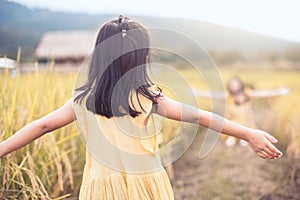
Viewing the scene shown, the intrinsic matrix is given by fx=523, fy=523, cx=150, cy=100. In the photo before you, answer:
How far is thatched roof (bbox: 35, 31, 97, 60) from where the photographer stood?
5590 millimetres

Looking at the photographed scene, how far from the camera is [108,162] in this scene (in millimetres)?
1557

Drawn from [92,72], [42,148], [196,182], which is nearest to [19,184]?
[42,148]

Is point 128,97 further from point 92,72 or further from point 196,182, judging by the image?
point 196,182

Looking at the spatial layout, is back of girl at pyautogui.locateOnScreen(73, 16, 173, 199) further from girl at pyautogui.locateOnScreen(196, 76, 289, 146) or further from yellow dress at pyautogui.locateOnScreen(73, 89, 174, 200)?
girl at pyautogui.locateOnScreen(196, 76, 289, 146)

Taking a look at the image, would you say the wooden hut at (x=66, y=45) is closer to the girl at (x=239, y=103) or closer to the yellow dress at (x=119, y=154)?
the girl at (x=239, y=103)

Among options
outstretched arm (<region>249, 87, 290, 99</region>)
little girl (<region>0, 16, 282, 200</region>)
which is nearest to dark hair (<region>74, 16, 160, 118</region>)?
little girl (<region>0, 16, 282, 200</region>)

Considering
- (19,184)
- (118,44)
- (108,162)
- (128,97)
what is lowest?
(19,184)

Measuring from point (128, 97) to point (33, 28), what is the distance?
12.0ft

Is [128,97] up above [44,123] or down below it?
above

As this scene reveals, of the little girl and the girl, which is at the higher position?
the little girl

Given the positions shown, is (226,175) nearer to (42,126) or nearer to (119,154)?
(119,154)

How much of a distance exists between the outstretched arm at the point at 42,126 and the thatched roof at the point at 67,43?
12.5 feet

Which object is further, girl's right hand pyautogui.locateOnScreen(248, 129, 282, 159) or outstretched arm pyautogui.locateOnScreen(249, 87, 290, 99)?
outstretched arm pyautogui.locateOnScreen(249, 87, 290, 99)

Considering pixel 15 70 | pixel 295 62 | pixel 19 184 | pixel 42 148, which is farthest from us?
pixel 295 62
